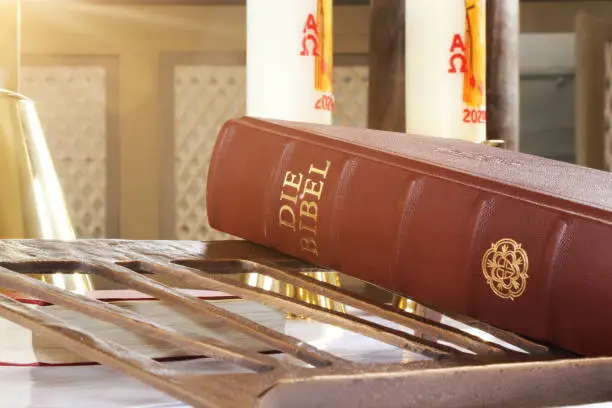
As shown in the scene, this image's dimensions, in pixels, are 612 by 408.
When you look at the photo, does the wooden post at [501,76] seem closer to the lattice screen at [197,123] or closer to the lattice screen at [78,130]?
the lattice screen at [197,123]

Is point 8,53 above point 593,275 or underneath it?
above

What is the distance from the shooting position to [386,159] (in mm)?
418

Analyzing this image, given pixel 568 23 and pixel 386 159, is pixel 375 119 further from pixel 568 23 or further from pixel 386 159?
pixel 568 23

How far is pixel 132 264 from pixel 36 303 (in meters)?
0.07

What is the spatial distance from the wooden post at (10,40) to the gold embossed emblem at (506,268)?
0.42m

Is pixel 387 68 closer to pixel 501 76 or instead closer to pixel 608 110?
pixel 501 76

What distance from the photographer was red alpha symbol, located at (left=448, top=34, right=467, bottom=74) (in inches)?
27.8

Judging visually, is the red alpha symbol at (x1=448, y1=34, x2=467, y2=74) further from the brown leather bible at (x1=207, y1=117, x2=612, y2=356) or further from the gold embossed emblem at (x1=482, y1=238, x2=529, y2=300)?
the gold embossed emblem at (x1=482, y1=238, x2=529, y2=300)

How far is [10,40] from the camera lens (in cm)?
64

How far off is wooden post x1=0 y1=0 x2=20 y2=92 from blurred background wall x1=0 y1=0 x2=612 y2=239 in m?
2.38

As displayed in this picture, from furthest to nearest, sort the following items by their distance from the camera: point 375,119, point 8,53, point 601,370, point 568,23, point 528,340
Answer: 1. point 568,23
2. point 375,119
3. point 8,53
4. point 528,340
5. point 601,370

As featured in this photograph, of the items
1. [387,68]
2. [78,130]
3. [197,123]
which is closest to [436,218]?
[387,68]

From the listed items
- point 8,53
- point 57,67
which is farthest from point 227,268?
point 57,67

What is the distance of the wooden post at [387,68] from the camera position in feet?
2.50
